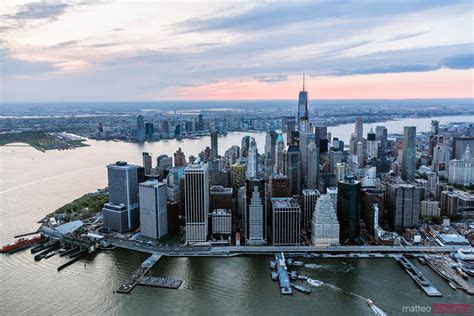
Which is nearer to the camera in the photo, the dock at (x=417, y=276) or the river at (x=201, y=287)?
the river at (x=201, y=287)

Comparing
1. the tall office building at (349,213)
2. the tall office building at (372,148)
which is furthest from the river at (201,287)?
the tall office building at (372,148)

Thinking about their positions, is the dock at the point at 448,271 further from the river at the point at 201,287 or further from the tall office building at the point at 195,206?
the tall office building at the point at 195,206

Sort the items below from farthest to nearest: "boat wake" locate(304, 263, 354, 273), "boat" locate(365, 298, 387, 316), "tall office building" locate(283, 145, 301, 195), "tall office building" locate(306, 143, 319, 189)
Answer: "tall office building" locate(306, 143, 319, 189) < "tall office building" locate(283, 145, 301, 195) < "boat wake" locate(304, 263, 354, 273) < "boat" locate(365, 298, 387, 316)

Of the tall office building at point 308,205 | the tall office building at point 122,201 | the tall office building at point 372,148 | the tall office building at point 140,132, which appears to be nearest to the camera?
the tall office building at point 122,201

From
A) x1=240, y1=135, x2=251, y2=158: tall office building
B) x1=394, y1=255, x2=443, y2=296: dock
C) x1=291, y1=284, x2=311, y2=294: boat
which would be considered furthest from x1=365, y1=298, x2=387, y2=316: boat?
x1=240, y1=135, x2=251, y2=158: tall office building

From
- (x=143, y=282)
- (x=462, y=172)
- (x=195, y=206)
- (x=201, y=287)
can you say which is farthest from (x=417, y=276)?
(x=462, y=172)

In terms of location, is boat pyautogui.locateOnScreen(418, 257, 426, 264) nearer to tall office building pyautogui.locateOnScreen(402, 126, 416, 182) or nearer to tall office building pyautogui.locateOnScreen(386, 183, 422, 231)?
tall office building pyautogui.locateOnScreen(386, 183, 422, 231)

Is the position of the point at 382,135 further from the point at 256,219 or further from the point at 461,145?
the point at 256,219

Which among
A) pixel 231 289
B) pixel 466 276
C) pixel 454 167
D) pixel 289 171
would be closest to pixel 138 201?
pixel 231 289
